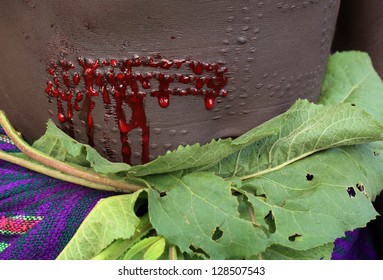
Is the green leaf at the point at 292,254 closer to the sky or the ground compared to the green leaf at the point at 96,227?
closer to the ground

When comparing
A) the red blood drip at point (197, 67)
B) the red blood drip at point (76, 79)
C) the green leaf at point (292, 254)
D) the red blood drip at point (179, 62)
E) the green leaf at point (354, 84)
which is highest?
the red blood drip at point (179, 62)

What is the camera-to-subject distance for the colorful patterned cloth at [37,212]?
0.70 metres

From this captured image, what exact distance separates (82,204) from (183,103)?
0.62 ft

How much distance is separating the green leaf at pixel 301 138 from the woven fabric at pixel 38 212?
0.62 ft

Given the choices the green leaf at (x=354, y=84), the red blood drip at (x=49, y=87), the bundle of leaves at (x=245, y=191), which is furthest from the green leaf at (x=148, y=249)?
the green leaf at (x=354, y=84)

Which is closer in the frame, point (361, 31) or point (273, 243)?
point (273, 243)

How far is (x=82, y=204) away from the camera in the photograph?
722 millimetres

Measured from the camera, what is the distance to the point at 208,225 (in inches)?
25.6

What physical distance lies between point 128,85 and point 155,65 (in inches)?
1.7

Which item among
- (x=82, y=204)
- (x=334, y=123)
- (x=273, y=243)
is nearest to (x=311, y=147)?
(x=334, y=123)

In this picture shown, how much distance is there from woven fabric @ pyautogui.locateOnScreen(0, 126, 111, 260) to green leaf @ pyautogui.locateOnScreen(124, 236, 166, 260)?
10 cm

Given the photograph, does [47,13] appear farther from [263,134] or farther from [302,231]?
[302,231]

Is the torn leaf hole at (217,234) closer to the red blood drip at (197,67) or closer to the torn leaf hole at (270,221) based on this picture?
the torn leaf hole at (270,221)

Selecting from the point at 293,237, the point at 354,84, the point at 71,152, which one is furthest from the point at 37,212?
the point at 354,84
